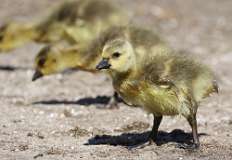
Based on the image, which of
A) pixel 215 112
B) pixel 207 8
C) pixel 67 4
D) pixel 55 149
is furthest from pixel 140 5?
pixel 55 149

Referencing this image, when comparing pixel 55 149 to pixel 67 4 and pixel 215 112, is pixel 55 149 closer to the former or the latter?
pixel 215 112

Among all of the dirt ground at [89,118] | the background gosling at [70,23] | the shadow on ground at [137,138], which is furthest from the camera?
the background gosling at [70,23]

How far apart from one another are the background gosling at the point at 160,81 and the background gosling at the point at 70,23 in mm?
2987

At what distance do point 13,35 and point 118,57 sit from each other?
4.31 meters

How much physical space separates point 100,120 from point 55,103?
92cm

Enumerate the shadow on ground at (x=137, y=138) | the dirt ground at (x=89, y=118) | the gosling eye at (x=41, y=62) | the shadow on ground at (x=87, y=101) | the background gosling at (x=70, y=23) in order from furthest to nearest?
the background gosling at (x=70, y=23) < the gosling eye at (x=41, y=62) < the shadow on ground at (x=87, y=101) < the shadow on ground at (x=137, y=138) < the dirt ground at (x=89, y=118)

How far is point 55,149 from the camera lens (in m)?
6.16

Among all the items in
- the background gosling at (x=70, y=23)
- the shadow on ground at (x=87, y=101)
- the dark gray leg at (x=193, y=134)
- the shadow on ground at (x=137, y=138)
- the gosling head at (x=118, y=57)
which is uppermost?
the gosling head at (x=118, y=57)

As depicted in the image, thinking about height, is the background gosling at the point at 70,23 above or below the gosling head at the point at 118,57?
below

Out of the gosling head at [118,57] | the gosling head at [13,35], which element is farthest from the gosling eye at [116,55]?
the gosling head at [13,35]

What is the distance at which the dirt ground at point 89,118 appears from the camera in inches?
240

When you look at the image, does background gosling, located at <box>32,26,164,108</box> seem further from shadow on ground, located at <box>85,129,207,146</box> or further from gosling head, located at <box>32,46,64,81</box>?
shadow on ground, located at <box>85,129,207,146</box>

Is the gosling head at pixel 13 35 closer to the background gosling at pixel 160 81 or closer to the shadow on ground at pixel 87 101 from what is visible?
the shadow on ground at pixel 87 101

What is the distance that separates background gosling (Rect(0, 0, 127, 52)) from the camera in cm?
931
